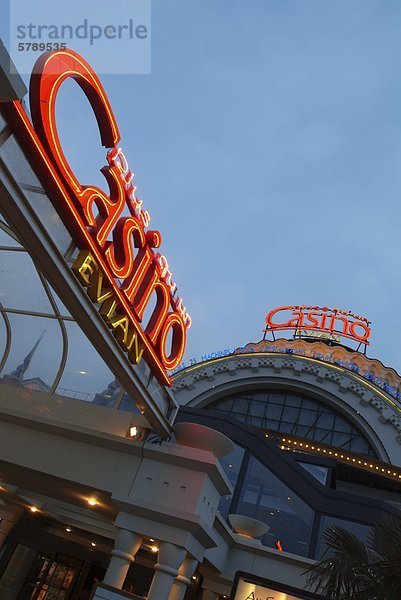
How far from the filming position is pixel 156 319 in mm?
11609

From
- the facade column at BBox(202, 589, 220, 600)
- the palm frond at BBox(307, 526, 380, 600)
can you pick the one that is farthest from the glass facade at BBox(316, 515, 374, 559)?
the palm frond at BBox(307, 526, 380, 600)

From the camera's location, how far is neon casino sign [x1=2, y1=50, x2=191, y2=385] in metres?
7.14

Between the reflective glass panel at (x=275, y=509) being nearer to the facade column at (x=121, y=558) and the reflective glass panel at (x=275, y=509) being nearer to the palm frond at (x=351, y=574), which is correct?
the facade column at (x=121, y=558)

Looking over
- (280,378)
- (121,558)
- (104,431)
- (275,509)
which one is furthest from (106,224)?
(280,378)

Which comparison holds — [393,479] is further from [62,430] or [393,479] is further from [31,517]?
[62,430]

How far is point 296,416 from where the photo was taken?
38.1m

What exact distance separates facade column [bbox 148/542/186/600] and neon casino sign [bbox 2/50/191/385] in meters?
3.67

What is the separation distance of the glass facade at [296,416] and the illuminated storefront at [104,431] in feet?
56.8

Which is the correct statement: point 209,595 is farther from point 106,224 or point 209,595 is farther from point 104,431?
point 106,224

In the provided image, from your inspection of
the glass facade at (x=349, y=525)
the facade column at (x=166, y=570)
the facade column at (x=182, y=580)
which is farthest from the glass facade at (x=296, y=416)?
the facade column at (x=166, y=570)

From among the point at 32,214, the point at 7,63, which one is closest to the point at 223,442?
the point at 32,214

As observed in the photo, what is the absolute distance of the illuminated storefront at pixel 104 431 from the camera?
7645 mm

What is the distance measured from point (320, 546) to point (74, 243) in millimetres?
15343

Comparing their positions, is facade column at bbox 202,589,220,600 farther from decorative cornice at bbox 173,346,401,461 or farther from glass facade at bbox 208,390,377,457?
glass facade at bbox 208,390,377,457
